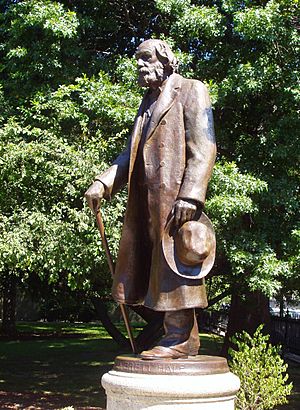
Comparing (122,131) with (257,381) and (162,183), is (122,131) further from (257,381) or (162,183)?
(162,183)

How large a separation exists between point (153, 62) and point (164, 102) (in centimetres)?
36

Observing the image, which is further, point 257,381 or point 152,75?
point 257,381

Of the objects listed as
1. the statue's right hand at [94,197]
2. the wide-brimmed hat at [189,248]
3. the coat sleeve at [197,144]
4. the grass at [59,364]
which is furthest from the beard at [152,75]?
the grass at [59,364]

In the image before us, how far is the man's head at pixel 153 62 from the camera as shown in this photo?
5371 millimetres

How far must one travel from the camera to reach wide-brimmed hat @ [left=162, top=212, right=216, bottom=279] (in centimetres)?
482

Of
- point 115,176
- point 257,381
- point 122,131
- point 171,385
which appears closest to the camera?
point 171,385

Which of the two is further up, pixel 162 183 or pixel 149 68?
pixel 149 68

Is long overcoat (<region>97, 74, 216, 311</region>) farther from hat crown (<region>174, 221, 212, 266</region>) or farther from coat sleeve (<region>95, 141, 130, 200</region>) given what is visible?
hat crown (<region>174, 221, 212, 266</region>)

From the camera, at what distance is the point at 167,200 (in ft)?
16.7

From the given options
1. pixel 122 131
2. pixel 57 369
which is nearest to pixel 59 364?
pixel 57 369

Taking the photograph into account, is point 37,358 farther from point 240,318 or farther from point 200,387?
point 200,387

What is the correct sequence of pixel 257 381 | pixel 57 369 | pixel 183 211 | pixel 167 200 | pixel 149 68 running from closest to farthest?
1. pixel 183 211
2. pixel 167 200
3. pixel 149 68
4. pixel 257 381
5. pixel 57 369

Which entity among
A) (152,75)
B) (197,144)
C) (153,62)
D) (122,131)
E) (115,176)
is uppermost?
(122,131)

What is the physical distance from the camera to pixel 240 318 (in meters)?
15.0
